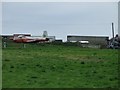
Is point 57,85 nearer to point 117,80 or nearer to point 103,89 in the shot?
point 103,89

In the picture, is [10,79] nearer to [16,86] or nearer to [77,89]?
[16,86]

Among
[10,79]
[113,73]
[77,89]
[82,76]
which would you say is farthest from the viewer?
[113,73]

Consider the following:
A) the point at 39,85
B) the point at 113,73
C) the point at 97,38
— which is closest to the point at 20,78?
the point at 39,85

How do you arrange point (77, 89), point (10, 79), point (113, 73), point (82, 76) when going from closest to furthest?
point (77, 89) → point (10, 79) → point (82, 76) → point (113, 73)

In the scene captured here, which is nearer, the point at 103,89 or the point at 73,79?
the point at 103,89

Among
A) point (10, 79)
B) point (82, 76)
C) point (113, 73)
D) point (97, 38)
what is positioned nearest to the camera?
point (10, 79)

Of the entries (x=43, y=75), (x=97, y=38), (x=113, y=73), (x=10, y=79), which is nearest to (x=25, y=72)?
(x=43, y=75)

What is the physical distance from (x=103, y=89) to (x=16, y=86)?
10.3 ft

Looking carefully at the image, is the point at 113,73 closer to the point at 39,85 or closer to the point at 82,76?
the point at 82,76

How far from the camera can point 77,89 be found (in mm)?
14062

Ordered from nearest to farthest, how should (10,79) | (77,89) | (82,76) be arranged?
(77,89) → (10,79) → (82,76)

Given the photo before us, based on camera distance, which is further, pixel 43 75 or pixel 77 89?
pixel 43 75

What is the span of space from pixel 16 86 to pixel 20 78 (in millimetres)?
2394

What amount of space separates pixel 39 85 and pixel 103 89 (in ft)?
7.91
